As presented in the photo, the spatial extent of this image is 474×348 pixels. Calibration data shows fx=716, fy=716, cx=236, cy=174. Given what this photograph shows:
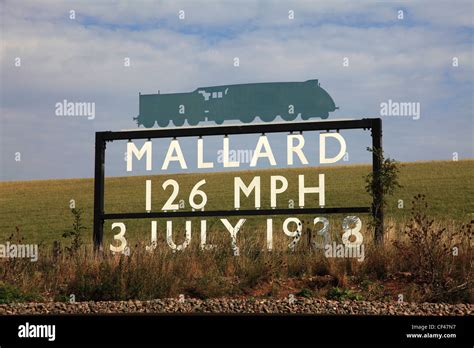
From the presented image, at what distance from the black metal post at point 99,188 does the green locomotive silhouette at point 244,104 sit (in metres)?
9.21

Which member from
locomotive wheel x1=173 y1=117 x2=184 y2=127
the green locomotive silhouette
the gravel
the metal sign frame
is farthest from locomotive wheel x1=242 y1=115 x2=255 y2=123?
the gravel

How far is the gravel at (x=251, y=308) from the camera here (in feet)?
30.6

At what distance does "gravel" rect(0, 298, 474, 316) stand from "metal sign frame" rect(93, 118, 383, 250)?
419cm

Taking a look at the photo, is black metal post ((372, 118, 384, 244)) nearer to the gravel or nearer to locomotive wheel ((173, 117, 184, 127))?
the gravel

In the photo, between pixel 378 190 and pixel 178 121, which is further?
pixel 178 121

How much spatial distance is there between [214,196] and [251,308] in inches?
1040

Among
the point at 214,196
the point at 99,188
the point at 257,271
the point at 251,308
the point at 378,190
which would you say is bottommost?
the point at 251,308

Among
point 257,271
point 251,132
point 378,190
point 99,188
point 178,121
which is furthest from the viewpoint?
point 178,121

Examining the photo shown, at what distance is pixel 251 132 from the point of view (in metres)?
14.9

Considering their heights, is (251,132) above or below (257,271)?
above

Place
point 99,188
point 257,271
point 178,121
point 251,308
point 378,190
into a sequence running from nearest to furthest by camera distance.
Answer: point 251,308 → point 257,271 → point 378,190 → point 99,188 → point 178,121

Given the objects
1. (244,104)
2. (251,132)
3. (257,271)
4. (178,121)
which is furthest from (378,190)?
(178,121)

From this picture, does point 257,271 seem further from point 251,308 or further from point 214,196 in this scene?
point 214,196
